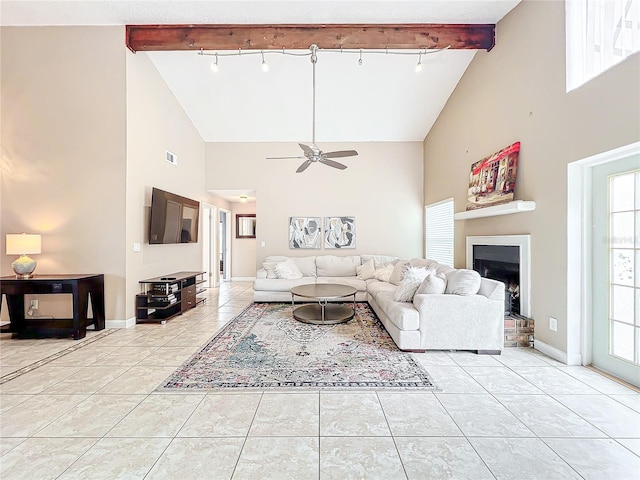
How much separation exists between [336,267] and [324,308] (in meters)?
1.94

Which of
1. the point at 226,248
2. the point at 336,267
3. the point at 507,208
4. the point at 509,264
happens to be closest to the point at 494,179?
the point at 507,208

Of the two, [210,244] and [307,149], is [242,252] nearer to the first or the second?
[210,244]

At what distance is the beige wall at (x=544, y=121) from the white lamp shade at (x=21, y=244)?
6.01 metres

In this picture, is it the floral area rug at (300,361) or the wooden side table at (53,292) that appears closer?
the floral area rug at (300,361)

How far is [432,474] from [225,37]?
17.1 feet

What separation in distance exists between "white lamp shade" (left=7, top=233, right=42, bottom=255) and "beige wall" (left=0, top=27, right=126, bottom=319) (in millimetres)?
305

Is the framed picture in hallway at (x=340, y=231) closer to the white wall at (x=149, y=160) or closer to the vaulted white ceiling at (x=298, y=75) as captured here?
the vaulted white ceiling at (x=298, y=75)

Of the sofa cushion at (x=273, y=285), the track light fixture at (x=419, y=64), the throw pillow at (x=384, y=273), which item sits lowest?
the sofa cushion at (x=273, y=285)

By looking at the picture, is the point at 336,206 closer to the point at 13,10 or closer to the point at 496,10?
the point at 496,10

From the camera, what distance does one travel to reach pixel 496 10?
3818 mm

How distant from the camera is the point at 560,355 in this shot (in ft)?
9.80

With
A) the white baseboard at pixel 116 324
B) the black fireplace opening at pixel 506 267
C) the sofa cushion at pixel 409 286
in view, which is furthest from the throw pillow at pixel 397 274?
the white baseboard at pixel 116 324

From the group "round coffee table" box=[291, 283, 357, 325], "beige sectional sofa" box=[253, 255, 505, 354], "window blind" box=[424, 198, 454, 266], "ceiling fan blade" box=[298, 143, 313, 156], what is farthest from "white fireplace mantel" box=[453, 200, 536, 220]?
"ceiling fan blade" box=[298, 143, 313, 156]

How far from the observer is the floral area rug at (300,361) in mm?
2557
